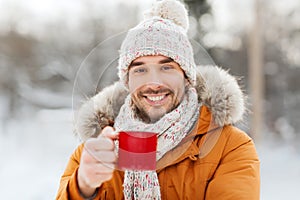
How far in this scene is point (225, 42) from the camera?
35.0 feet

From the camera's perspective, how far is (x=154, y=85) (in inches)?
53.7

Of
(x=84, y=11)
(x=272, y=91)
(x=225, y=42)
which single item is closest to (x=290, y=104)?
(x=272, y=91)

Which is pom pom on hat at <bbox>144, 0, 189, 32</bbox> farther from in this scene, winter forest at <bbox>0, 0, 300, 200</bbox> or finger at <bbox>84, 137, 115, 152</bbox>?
winter forest at <bbox>0, 0, 300, 200</bbox>

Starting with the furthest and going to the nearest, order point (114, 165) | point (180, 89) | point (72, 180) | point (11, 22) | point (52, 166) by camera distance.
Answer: point (11, 22), point (52, 166), point (180, 89), point (72, 180), point (114, 165)

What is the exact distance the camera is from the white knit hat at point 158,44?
1.43m

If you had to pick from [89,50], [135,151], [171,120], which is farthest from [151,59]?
[89,50]

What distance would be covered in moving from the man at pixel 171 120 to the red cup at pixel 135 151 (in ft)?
0.48

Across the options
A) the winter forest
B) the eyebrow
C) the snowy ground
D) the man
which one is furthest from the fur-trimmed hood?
the winter forest

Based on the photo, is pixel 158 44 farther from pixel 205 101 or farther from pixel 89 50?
pixel 89 50

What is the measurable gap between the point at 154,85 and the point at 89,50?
551 centimetres

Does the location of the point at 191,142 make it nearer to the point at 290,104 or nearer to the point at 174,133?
the point at 174,133

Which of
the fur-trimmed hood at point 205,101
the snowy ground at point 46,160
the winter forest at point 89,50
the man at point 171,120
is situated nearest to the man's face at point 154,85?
the man at point 171,120

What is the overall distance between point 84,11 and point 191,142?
9603 mm

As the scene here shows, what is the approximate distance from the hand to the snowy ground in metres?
2.38
